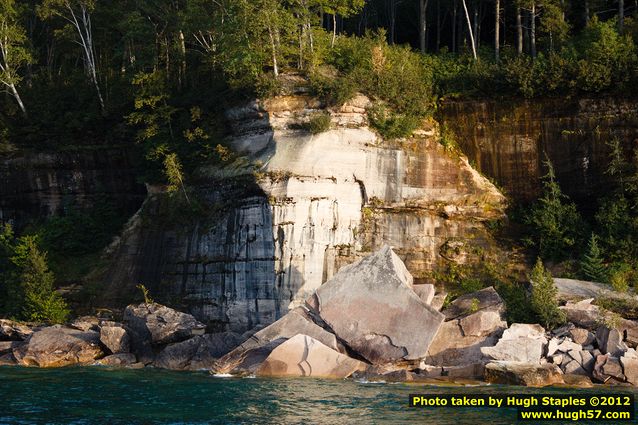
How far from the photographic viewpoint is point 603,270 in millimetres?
32844

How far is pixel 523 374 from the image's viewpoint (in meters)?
24.4

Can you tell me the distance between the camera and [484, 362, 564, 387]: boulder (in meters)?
24.4

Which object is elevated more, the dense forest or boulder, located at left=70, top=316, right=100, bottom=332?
the dense forest

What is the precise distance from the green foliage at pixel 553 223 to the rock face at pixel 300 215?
191 cm

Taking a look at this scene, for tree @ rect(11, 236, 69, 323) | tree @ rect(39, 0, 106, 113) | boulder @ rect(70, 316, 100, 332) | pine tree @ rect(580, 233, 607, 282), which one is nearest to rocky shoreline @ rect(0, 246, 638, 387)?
boulder @ rect(70, 316, 100, 332)

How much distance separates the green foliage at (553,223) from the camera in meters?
34.8

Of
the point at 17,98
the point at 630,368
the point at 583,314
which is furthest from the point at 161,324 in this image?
the point at 17,98

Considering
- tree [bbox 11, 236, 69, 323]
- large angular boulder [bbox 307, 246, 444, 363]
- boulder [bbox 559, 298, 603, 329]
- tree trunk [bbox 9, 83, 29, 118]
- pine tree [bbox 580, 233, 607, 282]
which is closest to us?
large angular boulder [bbox 307, 246, 444, 363]

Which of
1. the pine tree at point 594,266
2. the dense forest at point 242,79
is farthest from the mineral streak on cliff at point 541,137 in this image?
the pine tree at point 594,266

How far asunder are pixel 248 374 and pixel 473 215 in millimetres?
14194

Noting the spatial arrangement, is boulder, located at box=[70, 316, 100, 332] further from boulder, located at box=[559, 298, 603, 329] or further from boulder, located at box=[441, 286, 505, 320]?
boulder, located at box=[559, 298, 603, 329]

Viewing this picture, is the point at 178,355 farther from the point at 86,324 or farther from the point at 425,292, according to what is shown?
the point at 425,292

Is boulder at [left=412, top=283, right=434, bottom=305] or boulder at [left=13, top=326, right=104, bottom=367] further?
boulder at [left=13, top=326, right=104, bottom=367]

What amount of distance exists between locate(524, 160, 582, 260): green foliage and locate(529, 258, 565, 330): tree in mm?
5046
